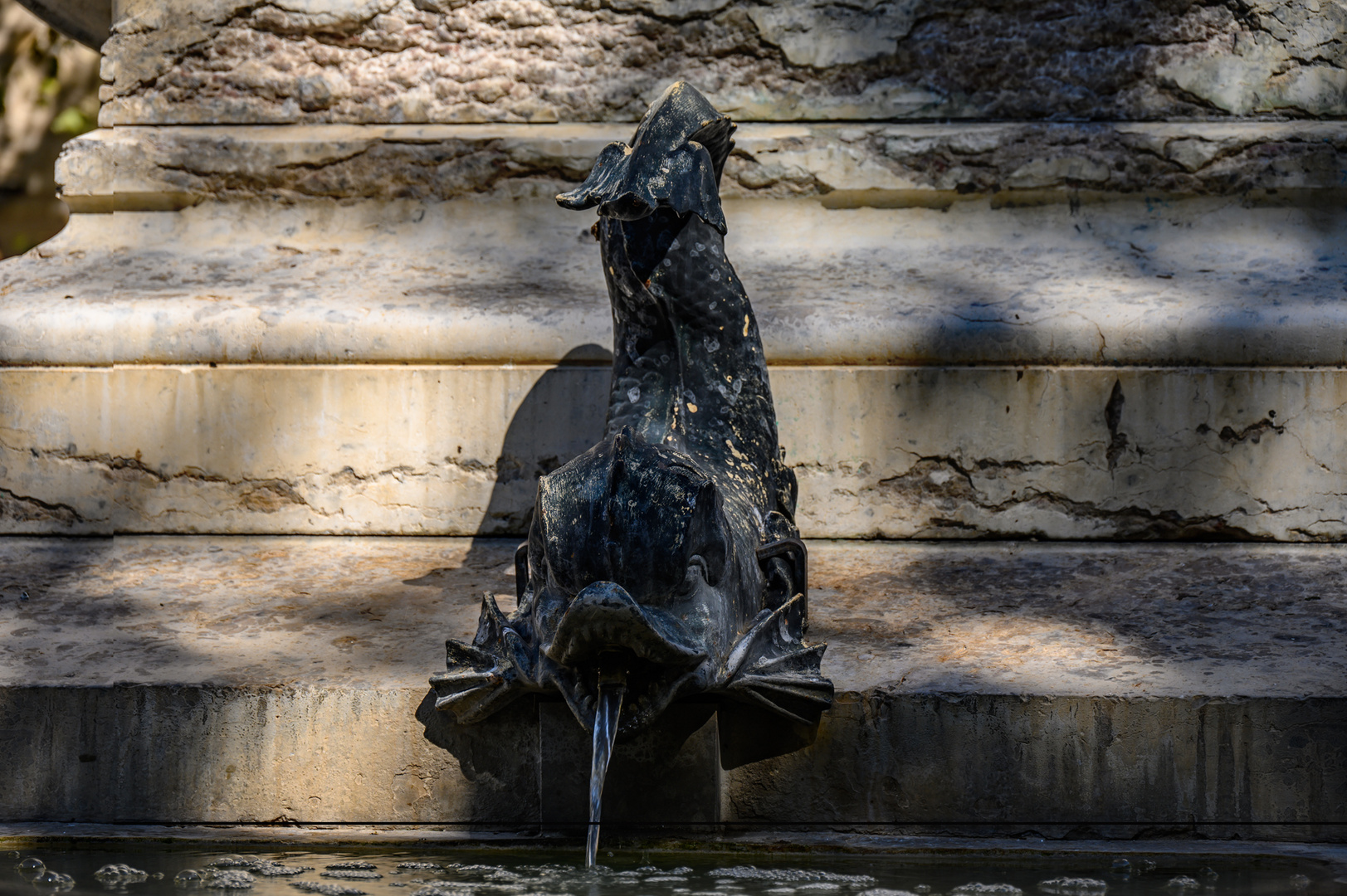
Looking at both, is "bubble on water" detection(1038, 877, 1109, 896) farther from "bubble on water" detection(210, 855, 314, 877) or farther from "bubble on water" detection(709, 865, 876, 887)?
"bubble on water" detection(210, 855, 314, 877)

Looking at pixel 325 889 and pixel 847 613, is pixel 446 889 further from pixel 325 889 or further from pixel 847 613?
pixel 847 613

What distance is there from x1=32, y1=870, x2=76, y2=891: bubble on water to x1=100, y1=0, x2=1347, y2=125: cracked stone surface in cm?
229

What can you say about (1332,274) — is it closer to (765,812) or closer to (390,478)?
(765,812)

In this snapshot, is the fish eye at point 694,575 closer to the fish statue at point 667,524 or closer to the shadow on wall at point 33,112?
the fish statue at point 667,524

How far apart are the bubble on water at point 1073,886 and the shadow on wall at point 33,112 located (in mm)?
6402

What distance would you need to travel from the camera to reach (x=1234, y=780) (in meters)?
2.03

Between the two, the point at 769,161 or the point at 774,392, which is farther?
the point at 769,161

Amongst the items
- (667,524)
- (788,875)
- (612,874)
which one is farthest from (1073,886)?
(667,524)

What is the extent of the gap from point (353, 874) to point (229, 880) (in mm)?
176

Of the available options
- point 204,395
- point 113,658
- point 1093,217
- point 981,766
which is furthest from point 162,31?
point 981,766

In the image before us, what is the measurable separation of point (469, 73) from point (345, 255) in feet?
2.04

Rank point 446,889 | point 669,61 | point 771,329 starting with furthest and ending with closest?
1. point 669,61
2. point 771,329
3. point 446,889

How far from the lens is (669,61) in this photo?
11.7ft

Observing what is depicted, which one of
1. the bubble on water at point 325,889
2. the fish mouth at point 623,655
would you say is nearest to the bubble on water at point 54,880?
the bubble on water at point 325,889
